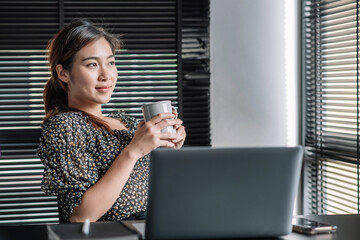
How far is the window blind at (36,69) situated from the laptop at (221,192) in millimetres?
2210

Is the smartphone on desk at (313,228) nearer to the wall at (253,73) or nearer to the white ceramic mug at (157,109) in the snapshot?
the white ceramic mug at (157,109)

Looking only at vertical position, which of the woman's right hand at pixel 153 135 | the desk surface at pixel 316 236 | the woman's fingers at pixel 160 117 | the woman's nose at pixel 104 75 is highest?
the woman's nose at pixel 104 75

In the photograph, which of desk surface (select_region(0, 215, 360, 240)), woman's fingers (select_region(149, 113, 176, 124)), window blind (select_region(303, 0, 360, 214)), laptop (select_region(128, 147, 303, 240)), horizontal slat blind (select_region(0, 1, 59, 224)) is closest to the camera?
laptop (select_region(128, 147, 303, 240))

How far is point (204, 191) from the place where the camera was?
147 cm

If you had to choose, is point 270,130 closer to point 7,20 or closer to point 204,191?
point 7,20

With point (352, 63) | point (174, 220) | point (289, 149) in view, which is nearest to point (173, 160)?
point (174, 220)

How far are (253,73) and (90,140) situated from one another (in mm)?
1978

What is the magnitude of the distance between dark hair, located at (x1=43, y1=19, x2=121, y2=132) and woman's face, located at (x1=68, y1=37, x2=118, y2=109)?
3cm

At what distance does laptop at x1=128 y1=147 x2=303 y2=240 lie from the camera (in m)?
1.44

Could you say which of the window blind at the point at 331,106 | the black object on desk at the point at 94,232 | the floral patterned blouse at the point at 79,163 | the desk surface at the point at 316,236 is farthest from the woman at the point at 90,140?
the window blind at the point at 331,106

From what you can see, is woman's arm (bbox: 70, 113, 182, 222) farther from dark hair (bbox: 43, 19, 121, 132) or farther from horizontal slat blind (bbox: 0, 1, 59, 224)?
horizontal slat blind (bbox: 0, 1, 59, 224)

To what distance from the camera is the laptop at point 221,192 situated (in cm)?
144

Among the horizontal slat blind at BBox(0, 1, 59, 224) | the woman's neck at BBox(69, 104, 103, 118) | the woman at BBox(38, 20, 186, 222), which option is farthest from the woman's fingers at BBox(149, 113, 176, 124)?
the horizontal slat blind at BBox(0, 1, 59, 224)

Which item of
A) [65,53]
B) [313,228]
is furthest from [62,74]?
[313,228]
